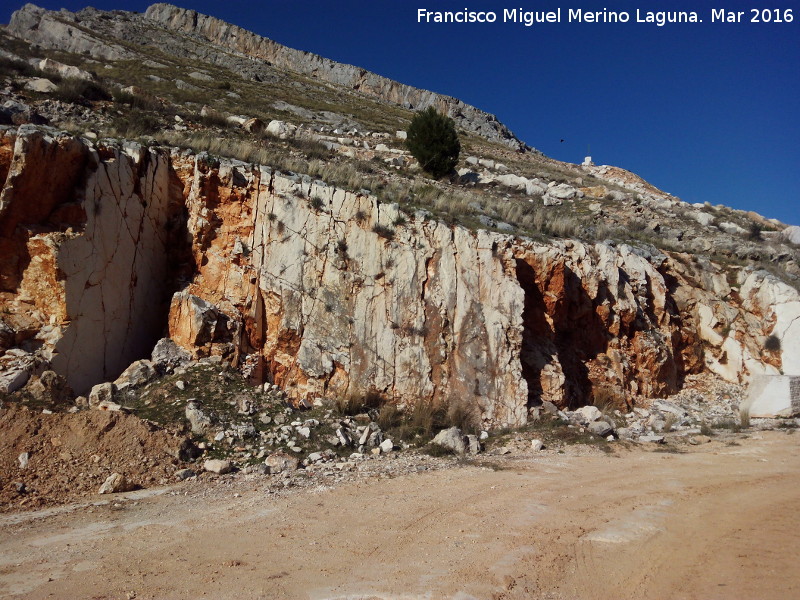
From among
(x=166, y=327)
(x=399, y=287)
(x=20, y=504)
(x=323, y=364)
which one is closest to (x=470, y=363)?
(x=399, y=287)

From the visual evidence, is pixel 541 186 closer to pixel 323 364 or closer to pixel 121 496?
pixel 323 364

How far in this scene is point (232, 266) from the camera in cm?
1145

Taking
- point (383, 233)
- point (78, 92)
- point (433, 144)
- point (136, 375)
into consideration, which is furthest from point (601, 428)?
point (78, 92)

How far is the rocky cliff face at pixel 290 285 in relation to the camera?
365 inches

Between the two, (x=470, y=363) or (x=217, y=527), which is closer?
(x=217, y=527)

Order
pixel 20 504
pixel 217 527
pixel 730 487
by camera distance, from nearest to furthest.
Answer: pixel 217 527
pixel 20 504
pixel 730 487

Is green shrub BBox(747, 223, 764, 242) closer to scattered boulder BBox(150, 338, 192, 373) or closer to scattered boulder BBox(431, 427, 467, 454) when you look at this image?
scattered boulder BBox(431, 427, 467, 454)

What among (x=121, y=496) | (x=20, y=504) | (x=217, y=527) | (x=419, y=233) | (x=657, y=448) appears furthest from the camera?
(x=419, y=233)

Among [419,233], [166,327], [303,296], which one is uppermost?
[419,233]

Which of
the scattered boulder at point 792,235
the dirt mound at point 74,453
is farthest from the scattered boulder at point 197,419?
the scattered boulder at point 792,235

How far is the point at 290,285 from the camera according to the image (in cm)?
1145

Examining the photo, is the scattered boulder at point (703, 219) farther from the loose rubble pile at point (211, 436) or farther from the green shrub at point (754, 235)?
the loose rubble pile at point (211, 436)

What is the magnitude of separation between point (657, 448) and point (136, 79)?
1180 inches

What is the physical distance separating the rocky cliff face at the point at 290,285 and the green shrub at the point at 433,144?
33.2 feet
